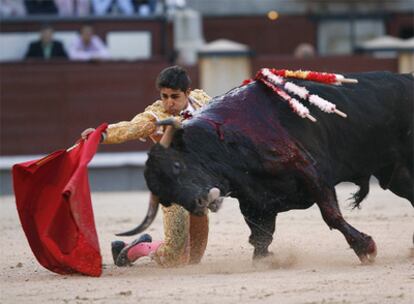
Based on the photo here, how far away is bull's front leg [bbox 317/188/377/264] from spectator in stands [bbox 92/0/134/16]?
24.7 ft

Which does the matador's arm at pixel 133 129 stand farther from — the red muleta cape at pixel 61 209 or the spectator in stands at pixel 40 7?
the spectator in stands at pixel 40 7

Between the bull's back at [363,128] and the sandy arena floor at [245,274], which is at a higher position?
the bull's back at [363,128]

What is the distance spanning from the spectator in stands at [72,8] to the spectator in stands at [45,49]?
505mm

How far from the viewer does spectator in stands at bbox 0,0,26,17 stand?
13.0 meters

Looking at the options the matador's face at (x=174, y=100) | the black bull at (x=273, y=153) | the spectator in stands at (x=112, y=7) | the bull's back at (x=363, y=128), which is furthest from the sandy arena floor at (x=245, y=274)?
the spectator in stands at (x=112, y=7)

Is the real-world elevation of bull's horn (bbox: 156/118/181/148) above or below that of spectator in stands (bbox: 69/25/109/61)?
above

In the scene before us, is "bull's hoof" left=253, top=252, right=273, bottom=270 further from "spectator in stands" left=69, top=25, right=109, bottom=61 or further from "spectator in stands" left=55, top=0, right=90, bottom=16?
"spectator in stands" left=55, top=0, right=90, bottom=16

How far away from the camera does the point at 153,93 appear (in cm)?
1264

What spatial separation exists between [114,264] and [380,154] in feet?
5.09

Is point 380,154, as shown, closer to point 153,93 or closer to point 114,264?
point 114,264

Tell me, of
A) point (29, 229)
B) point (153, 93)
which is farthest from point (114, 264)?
point (153, 93)

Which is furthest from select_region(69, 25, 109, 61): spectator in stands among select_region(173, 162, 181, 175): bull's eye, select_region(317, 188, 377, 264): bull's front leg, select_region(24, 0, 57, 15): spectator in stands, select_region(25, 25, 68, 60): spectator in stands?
select_region(173, 162, 181, 175): bull's eye

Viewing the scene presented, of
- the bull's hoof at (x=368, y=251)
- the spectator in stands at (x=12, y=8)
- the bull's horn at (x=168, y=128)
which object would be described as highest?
the bull's horn at (x=168, y=128)

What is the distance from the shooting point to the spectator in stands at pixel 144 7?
13.2 meters
